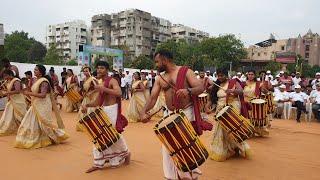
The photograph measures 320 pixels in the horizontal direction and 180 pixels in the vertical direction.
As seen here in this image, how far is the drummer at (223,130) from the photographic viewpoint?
7.15 m

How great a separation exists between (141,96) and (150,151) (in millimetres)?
5422

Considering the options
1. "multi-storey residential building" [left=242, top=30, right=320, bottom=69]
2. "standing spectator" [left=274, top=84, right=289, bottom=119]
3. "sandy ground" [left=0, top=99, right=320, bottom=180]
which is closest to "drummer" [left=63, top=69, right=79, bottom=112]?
"sandy ground" [left=0, top=99, right=320, bottom=180]

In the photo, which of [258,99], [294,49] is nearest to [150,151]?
[258,99]

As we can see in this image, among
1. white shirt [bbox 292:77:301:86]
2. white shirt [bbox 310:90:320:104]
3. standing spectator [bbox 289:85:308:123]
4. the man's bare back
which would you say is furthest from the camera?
white shirt [bbox 292:77:301:86]

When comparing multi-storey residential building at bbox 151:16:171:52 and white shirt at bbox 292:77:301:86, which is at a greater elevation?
A: multi-storey residential building at bbox 151:16:171:52

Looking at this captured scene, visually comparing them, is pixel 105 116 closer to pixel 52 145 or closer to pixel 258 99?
pixel 52 145

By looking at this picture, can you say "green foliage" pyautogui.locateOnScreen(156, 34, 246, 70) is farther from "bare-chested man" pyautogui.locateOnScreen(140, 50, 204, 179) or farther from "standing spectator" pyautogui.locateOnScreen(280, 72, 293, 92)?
"bare-chested man" pyautogui.locateOnScreen(140, 50, 204, 179)

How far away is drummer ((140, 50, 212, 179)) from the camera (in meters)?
4.70

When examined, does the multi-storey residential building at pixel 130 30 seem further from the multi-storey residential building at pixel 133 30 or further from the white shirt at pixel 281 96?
the white shirt at pixel 281 96

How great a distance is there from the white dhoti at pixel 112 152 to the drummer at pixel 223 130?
1.84m

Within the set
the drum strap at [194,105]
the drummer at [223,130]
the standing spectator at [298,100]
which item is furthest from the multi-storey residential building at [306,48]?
the drum strap at [194,105]

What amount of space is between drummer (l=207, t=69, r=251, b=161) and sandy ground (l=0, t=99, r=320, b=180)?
0.16m

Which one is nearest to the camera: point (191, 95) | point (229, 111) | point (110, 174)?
point (191, 95)

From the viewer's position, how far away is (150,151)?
25.7 ft
